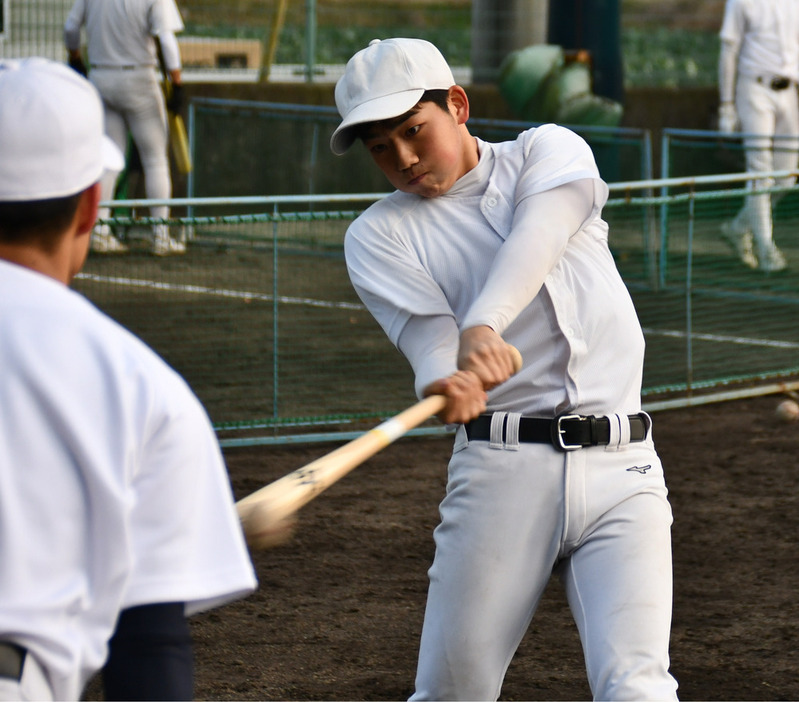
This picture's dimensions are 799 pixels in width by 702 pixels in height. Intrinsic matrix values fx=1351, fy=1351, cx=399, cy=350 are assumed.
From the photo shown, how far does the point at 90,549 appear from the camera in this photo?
180cm

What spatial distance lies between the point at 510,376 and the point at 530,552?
1.33 feet

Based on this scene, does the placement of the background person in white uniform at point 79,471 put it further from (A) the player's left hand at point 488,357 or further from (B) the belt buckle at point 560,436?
(B) the belt buckle at point 560,436

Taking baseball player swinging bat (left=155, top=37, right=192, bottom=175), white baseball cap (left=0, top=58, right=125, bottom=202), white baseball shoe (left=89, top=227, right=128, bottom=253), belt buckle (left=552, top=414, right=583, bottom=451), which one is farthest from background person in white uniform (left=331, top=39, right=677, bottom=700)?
baseball player swinging bat (left=155, top=37, right=192, bottom=175)

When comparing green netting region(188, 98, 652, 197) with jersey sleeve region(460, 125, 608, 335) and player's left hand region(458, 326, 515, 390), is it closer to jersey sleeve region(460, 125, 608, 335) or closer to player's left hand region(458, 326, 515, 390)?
jersey sleeve region(460, 125, 608, 335)

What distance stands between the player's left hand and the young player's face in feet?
1.54

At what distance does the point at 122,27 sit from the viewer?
11.4 meters

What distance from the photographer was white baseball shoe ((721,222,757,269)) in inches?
376

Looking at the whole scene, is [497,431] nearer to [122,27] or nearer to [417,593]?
[417,593]

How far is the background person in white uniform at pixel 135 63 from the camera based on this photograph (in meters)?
11.3

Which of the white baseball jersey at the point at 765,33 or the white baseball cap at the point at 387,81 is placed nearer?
the white baseball cap at the point at 387,81

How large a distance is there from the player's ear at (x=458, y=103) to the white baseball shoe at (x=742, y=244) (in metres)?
6.39

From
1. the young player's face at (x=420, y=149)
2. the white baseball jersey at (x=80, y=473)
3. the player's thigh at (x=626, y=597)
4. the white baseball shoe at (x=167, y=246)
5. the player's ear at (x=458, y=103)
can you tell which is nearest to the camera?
the white baseball jersey at (x=80, y=473)

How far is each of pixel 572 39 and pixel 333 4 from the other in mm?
2868

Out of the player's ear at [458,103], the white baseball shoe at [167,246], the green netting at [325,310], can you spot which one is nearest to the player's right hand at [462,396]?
the player's ear at [458,103]
